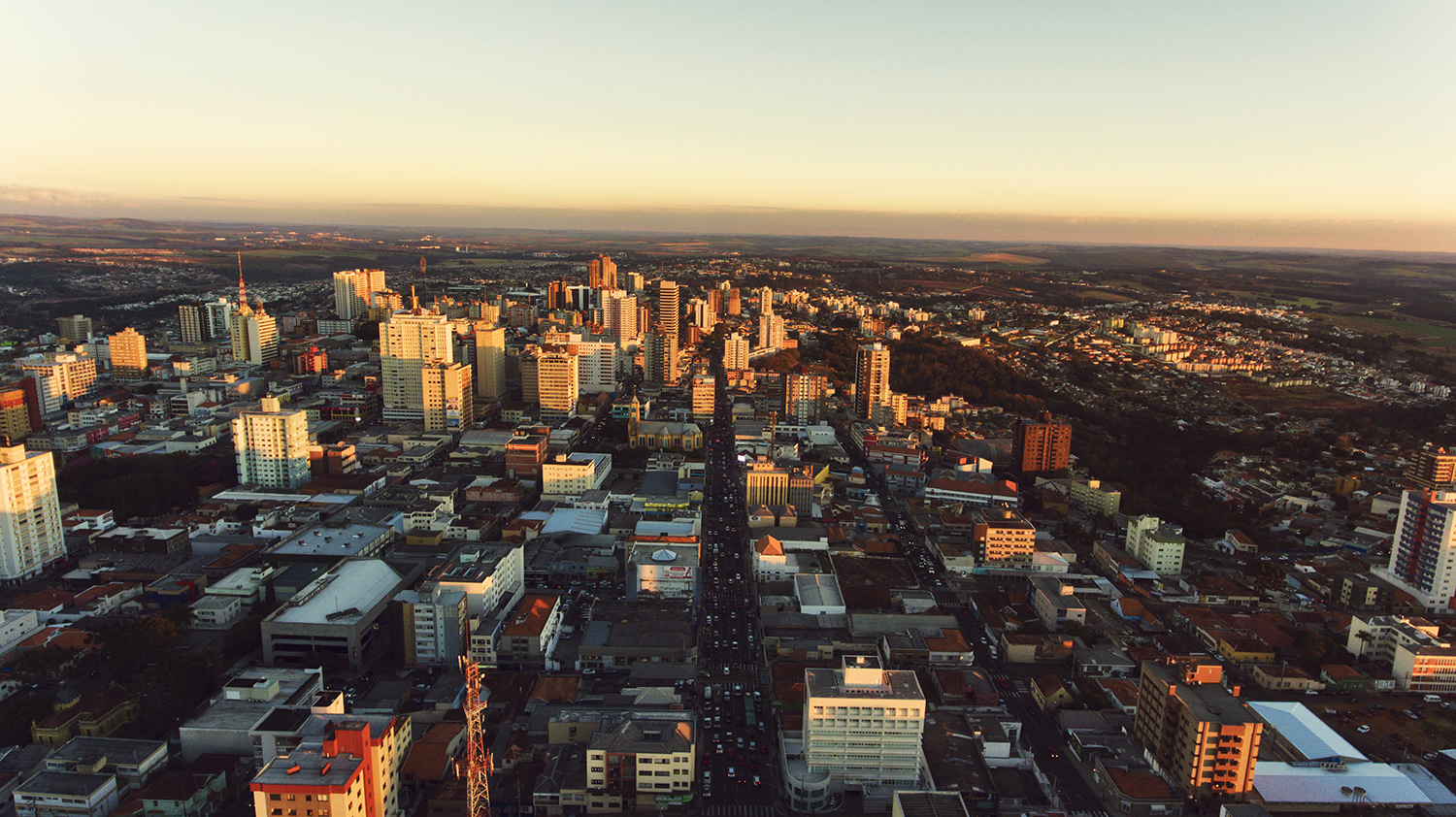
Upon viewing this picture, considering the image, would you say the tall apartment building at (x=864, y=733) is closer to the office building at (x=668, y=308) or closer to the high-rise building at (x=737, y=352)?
the high-rise building at (x=737, y=352)

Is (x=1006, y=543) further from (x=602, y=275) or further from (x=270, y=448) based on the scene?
(x=602, y=275)

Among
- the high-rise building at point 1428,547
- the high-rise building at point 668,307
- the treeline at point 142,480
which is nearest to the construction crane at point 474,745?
the treeline at point 142,480

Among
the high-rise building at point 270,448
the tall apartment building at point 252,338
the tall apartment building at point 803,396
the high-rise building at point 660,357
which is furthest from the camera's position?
the high-rise building at point 660,357

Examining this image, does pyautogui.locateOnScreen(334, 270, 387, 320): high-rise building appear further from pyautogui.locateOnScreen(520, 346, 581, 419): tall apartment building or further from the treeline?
the treeline

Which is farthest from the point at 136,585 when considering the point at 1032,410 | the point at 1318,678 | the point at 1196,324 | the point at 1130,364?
the point at 1196,324

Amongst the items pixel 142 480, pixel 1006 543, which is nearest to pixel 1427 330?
pixel 1006 543

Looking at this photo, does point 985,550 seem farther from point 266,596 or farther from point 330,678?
point 266,596
